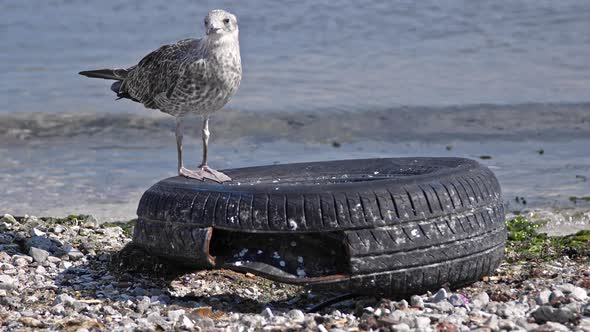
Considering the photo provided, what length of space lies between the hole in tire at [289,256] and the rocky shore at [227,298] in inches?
9.0

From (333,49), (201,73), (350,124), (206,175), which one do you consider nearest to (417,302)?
(206,175)

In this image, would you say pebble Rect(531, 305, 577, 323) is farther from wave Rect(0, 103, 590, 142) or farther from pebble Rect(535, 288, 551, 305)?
wave Rect(0, 103, 590, 142)

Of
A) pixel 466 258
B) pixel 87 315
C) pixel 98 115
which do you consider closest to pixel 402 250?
pixel 466 258

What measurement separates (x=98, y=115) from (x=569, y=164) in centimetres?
741

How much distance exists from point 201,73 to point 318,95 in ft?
30.1

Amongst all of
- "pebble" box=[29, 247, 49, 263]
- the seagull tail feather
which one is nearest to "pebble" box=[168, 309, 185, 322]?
"pebble" box=[29, 247, 49, 263]

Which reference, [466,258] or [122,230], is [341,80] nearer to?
[122,230]

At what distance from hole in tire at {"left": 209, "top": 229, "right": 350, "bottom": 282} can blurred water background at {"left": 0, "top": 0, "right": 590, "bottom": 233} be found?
13.0 feet

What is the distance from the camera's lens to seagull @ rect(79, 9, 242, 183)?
6113mm

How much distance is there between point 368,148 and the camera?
12383mm

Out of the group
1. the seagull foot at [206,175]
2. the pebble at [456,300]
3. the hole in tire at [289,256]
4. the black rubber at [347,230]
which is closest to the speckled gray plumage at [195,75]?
the seagull foot at [206,175]

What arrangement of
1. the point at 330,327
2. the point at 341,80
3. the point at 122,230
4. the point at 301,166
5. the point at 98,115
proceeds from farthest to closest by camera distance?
1. the point at 341,80
2. the point at 98,115
3. the point at 122,230
4. the point at 301,166
5. the point at 330,327

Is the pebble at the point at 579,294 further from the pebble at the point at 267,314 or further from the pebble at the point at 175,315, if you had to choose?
the pebble at the point at 175,315

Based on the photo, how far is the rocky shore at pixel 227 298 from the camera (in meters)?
4.39
